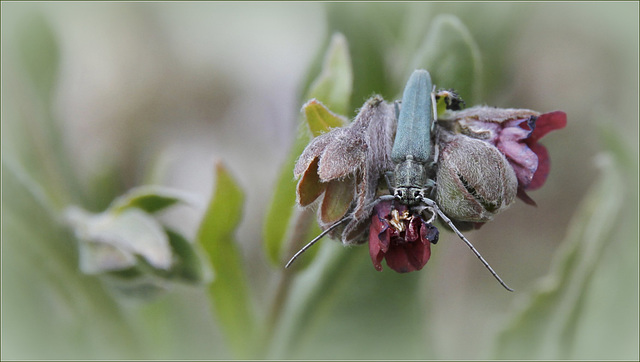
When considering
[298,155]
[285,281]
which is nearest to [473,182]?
[298,155]

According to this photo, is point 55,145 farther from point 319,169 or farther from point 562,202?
point 562,202

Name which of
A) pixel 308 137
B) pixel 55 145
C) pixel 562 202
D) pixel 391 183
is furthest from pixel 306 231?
pixel 562 202

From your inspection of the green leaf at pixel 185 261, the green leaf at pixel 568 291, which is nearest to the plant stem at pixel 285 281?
the green leaf at pixel 185 261

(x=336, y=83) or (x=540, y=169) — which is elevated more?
(x=336, y=83)

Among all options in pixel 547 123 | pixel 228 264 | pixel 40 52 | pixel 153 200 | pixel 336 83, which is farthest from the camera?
pixel 40 52

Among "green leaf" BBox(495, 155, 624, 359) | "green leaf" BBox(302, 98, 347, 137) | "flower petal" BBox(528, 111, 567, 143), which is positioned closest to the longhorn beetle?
"green leaf" BBox(302, 98, 347, 137)

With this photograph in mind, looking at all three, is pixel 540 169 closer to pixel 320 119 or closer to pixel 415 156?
pixel 415 156
